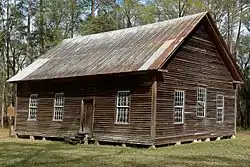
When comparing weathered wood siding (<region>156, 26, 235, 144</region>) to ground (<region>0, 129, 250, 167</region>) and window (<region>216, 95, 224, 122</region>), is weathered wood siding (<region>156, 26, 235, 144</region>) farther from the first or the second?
ground (<region>0, 129, 250, 167</region>)

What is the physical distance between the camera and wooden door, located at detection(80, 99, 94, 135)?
75.4 ft

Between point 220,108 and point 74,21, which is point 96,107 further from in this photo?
point 74,21

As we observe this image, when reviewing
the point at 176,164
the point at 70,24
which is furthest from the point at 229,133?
the point at 70,24

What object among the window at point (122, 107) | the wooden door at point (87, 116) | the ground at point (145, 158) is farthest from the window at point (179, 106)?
the wooden door at point (87, 116)

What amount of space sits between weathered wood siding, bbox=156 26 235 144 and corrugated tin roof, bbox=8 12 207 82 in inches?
37.5

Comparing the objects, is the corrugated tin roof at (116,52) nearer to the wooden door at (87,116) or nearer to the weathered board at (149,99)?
the weathered board at (149,99)

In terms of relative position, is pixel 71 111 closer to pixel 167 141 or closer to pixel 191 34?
pixel 167 141

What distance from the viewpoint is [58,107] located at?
2506 centimetres

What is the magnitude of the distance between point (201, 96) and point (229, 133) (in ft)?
14.3

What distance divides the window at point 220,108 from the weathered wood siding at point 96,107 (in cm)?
683

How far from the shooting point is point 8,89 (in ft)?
173

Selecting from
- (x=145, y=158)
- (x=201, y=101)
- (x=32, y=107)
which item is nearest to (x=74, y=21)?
(x=32, y=107)

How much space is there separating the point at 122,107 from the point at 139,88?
150 centimetres

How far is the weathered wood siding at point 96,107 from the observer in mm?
20469
